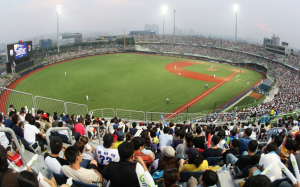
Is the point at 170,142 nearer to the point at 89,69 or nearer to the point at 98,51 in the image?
the point at 89,69

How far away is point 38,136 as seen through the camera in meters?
6.65

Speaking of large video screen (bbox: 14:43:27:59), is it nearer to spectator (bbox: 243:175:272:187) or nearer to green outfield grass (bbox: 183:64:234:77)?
green outfield grass (bbox: 183:64:234:77)

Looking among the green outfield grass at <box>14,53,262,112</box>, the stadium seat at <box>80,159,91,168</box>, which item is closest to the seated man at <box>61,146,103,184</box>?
the stadium seat at <box>80,159,91,168</box>

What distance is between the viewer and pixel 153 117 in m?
22.0

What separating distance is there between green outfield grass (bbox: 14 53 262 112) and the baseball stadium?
0.18 metres

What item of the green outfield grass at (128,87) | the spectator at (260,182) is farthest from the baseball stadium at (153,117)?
the green outfield grass at (128,87)

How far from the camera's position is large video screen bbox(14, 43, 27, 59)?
38.2 metres

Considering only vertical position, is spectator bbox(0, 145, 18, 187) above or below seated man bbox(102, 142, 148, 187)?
above

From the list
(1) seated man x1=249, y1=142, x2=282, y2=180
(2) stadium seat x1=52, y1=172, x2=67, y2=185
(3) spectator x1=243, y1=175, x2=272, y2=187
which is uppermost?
(3) spectator x1=243, y1=175, x2=272, y2=187

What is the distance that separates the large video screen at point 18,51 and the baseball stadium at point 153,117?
0.64ft

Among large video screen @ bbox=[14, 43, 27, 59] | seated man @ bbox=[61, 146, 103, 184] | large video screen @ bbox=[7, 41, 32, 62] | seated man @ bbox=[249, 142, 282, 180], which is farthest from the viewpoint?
large video screen @ bbox=[14, 43, 27, 59]

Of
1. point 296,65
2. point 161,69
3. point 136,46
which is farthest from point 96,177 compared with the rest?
point 136,46

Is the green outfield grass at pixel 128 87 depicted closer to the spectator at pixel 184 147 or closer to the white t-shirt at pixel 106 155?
the spectator at pixel 184 147

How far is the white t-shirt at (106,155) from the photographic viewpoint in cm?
486
